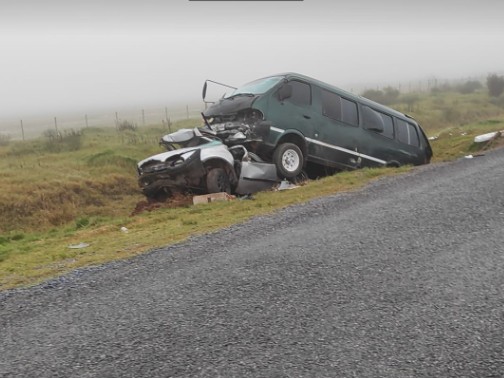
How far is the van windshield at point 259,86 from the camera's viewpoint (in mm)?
11422

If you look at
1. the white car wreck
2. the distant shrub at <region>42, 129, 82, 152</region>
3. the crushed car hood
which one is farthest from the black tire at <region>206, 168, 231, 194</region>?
the distant shrub at <region>42, 129, 82, 152</region>

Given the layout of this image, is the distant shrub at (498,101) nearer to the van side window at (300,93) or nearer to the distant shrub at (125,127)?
the distant shrub at (125,127)

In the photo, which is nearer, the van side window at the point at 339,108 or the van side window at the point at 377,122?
the van side window at the point at 339,108

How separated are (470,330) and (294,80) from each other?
27.6 ft

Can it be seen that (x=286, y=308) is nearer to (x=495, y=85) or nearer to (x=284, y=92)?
(x=284, y=92)

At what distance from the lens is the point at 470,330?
3.94 metres

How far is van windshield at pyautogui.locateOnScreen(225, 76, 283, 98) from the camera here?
450 inches

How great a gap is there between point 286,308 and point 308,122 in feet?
25.1

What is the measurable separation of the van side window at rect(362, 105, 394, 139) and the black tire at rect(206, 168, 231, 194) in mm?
3900

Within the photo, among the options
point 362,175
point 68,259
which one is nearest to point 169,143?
point 362,175

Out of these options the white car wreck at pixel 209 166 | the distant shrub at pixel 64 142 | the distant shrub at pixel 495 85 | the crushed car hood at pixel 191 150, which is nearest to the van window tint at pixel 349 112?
the white car wreck at pixel 209 166

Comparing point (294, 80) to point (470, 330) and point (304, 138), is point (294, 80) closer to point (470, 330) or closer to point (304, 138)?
point (304, 138)

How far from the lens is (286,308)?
4.49 metres

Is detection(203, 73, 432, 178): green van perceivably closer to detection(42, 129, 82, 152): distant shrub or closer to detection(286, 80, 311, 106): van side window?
detection(286, 80, 311, 106): van side window
